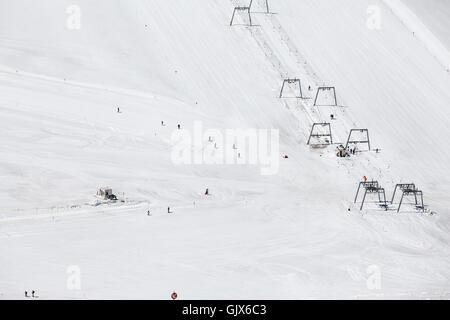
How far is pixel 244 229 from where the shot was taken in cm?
3969

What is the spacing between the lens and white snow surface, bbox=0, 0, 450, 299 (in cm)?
3478

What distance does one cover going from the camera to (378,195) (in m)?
44.8

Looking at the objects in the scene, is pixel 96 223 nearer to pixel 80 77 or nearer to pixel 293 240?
pixel 293 240

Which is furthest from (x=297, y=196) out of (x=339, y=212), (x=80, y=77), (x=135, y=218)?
(x=80, y=77)

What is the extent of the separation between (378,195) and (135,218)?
579 inches

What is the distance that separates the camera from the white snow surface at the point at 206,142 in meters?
34.8

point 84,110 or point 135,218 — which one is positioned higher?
point 84,110

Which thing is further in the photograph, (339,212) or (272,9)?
(272,9)

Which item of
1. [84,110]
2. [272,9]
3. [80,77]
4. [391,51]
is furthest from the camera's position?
[272,9]

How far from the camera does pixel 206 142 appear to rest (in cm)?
4931
